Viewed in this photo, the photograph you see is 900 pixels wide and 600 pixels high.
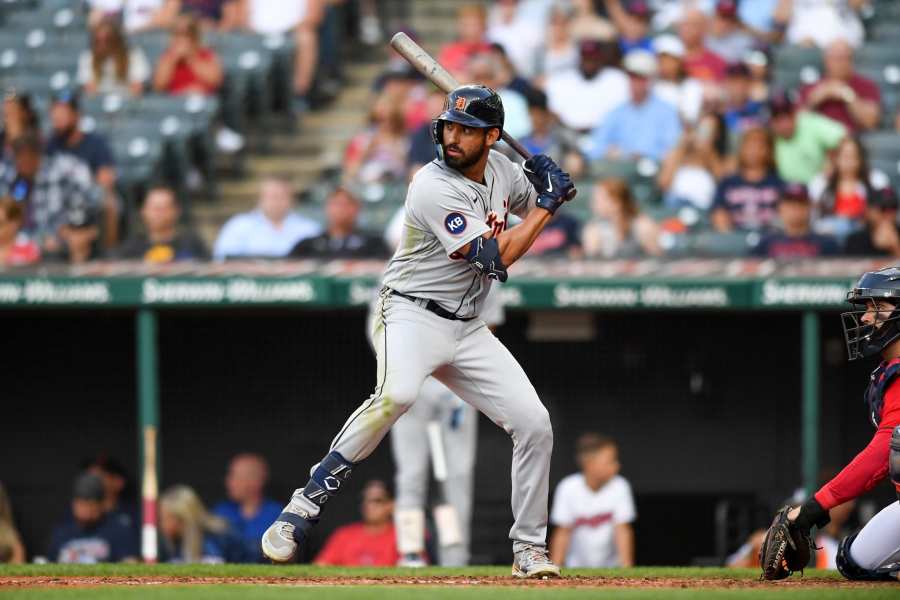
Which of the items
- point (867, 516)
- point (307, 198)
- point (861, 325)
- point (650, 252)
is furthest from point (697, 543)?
point (861, 325)

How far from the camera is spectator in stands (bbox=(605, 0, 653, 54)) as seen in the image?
11.4 m

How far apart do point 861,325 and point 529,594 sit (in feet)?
5.15

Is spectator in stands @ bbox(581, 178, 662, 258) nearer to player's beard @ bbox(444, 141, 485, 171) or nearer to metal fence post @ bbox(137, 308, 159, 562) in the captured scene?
metal fence post @ bbox(137, 308, 159, 562)

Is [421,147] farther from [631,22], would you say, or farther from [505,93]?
[631,22]

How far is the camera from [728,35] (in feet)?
37.8

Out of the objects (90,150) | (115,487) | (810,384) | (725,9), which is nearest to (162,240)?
(90,150)

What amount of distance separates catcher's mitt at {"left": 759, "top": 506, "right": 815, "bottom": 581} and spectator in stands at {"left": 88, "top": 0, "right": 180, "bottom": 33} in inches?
295

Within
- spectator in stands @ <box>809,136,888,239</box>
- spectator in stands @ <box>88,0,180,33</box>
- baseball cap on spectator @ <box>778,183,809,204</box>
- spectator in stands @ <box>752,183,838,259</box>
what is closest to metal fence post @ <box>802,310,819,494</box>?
spectator in stands @ <box>752,183,838,259</box>

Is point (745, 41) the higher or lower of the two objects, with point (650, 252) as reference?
higher

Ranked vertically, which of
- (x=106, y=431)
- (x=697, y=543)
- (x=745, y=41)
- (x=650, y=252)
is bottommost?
(x=697, y=543)

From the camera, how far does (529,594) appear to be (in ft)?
17.5

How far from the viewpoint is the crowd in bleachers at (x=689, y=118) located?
9734 mm

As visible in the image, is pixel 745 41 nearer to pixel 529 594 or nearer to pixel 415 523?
pixel 415 523

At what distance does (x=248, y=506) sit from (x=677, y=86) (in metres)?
3.92
